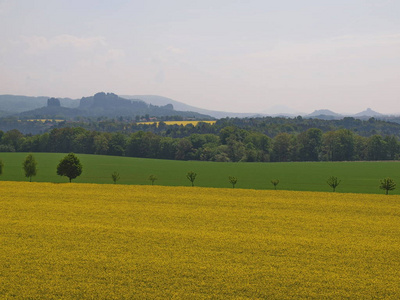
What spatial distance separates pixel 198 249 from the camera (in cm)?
2302

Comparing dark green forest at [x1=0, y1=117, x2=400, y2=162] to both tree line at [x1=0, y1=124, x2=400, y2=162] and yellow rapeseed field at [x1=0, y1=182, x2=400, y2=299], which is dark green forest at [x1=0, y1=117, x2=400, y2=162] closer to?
tree line at [x1=0, y1=124, x2=400, y2=162]

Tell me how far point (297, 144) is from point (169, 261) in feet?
436

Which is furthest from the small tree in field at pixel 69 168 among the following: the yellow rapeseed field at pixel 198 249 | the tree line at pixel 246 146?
the tree line at pixel 246 146

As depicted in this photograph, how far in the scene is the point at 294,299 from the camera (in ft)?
53.0

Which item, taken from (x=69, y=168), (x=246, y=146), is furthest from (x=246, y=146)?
(x=69, y=168)

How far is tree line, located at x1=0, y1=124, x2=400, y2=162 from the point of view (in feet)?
456

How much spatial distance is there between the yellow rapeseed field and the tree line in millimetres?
97504

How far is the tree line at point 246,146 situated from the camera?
139000mm

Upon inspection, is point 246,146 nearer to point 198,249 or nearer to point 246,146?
point 246,146

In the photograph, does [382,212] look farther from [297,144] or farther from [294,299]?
→ [297,144]

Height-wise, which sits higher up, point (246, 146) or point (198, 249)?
point (246, 146)

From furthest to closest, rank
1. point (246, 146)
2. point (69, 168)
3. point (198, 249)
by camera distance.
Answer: point (246, 146) < point (69, 168) < point (198, 249)

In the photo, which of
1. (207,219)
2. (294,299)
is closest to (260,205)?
(207,219)

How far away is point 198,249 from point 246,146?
123243 millimetres
